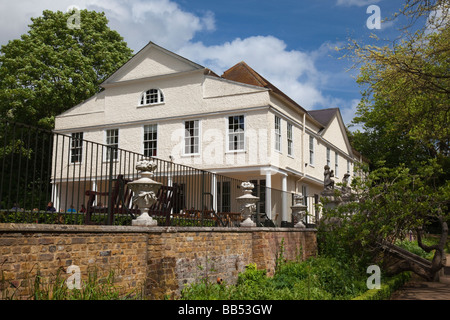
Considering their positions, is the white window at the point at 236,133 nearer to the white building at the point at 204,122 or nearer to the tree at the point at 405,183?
the white building at the point at 204,122

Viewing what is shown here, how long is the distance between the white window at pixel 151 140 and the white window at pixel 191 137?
1.70m

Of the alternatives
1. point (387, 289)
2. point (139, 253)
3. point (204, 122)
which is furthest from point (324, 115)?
point (139, 253)

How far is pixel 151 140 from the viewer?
74.2 feet

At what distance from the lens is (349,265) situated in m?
12.7

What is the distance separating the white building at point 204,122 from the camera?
20156 mm

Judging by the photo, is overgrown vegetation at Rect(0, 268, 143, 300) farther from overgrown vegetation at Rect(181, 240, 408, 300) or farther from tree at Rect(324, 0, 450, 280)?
tree at Rect(324, 0, 450, 280)

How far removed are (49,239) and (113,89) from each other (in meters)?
19.1

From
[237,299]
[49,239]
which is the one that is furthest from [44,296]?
[237,299]

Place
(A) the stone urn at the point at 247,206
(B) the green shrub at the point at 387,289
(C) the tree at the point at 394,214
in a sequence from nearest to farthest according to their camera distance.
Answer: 1. (B) the green shrub at the point at 387,289
2. (A) the stone urn at the point at 247,206
3. (C) the tree at the point at 394,214

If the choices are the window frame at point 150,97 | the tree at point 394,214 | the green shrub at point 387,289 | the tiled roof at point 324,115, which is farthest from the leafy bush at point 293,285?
the tiled roof at point 324,115

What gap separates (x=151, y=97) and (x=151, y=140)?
88.2 inches

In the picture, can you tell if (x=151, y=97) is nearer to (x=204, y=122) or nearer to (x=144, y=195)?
(x=204, y=122)

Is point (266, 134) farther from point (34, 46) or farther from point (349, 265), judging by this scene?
point (34, 46)

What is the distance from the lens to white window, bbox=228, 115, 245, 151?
2033 cm
